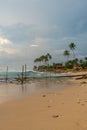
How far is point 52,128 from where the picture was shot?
623cm

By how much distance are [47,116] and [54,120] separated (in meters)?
0.79

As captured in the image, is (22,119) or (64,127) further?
(22,119)

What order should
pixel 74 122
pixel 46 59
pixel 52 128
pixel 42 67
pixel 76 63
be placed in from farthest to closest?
pixel 42 67
pixel 46 59
pixel 76 63
pixel 74 122
pixel 52 128

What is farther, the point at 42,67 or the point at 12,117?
the point at 42,67

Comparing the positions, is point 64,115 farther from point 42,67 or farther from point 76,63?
point 42,67

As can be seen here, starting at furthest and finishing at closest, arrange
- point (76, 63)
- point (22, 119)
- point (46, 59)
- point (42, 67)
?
point (42, 67) < point (46, 59) < point (76, 63) < point (22, 119)

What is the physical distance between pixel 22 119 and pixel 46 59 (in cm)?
14391

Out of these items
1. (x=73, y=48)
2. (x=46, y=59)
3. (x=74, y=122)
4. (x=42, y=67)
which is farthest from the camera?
(x=42, y=67)

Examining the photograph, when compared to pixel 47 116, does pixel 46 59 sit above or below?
above

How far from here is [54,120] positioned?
23.4 ft

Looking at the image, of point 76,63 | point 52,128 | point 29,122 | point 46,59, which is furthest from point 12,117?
point 46,59

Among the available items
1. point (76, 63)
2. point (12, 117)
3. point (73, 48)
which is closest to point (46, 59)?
point (76, 63)

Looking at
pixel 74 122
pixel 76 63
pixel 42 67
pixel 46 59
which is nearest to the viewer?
pixel 74 122

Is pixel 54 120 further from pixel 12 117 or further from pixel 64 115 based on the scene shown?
pixel 12 117
